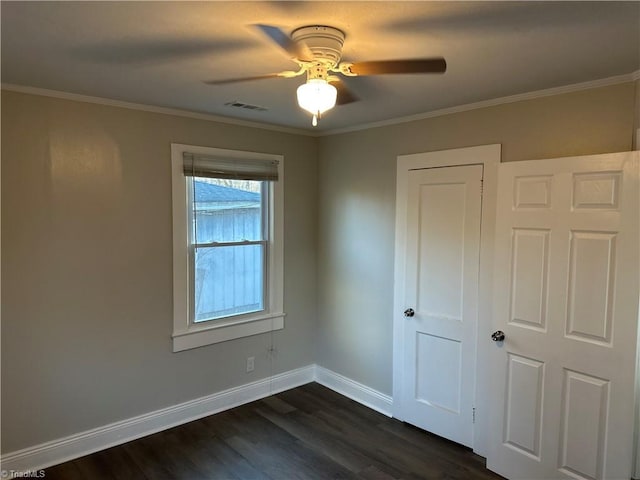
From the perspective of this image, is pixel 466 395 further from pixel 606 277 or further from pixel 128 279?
pixel 128 279

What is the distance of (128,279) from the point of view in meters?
3.12

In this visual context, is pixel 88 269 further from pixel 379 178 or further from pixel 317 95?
pixel 379 178

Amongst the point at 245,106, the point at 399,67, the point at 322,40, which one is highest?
the point at 245,106

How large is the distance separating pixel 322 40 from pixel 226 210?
85.2 inches

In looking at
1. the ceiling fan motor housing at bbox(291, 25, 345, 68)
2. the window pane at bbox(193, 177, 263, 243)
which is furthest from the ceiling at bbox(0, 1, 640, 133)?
the window pane at bbox(193, 177, 263, 243)

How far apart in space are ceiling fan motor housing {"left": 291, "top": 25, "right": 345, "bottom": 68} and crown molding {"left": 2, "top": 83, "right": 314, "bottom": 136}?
1.80 metres

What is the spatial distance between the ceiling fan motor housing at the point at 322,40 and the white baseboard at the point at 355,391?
2885 mm

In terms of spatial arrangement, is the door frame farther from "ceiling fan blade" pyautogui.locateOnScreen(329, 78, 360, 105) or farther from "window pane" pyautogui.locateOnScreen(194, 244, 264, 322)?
"window pane" pyautogui.locateOnScreen(194, 244, 264, 322)

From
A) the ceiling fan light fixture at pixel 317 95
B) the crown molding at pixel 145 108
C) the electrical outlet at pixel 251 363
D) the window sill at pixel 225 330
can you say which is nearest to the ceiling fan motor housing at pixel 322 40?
the ceiling fan light fixture at pixel 317 95

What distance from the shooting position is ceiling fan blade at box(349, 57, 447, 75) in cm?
166

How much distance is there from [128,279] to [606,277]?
10.00 ft

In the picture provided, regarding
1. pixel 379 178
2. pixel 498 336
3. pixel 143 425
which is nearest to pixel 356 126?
pixel 379 178

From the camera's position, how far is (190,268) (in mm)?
3432

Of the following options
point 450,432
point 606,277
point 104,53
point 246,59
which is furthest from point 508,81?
point 450,432
